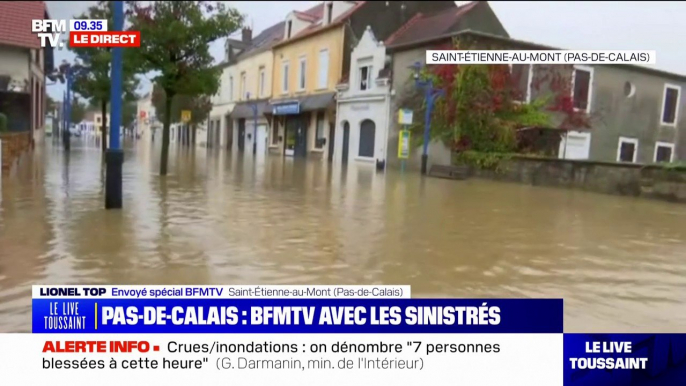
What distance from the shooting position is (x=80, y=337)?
2.70 m

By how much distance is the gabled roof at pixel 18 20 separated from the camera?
5953 mm

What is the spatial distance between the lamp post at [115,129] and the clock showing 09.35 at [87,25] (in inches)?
34.5

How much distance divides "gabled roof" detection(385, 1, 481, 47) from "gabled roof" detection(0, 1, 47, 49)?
14072 millimetres

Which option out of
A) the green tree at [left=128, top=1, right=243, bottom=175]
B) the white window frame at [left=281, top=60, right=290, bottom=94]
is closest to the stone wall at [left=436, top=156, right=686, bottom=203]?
the green tree at [left=128, top=1, right=243, bottom=175]

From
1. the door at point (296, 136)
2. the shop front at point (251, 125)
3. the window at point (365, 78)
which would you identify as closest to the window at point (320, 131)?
the door at point (296, 136)

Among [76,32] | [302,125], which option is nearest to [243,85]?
[302,125]

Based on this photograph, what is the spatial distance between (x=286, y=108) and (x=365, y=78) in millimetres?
5869

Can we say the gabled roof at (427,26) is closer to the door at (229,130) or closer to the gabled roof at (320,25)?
the gabled roof at (320,25)

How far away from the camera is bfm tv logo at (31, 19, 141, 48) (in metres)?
5.16

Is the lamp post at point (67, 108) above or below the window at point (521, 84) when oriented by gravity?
below

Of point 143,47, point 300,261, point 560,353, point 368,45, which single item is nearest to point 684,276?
point 560,353

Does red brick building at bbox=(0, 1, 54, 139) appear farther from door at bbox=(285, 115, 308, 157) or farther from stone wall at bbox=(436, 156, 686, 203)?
door at bbox=(285, 115, 308, 157)

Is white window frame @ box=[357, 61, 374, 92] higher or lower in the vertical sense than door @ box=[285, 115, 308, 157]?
higher

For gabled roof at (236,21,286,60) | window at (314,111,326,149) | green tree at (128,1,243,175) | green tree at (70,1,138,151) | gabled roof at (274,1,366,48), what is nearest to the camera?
green tree at (70,1,138,151)
